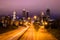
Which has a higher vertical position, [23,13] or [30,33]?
[23,13]

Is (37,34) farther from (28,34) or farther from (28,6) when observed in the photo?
(28,6)

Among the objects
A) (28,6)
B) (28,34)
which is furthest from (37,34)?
(28,6)

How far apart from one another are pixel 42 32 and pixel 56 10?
1.03 m

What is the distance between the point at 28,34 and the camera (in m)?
8.57

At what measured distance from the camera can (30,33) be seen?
27.5ft

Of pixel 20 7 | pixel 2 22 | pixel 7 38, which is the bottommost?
pixel 7 38

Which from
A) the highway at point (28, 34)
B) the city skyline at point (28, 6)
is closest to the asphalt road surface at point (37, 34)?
the highway at point (28, 34)

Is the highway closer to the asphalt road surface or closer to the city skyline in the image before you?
the asphalt road surface

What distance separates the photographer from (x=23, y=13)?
8.38 metres

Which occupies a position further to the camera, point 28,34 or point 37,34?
point 28,34

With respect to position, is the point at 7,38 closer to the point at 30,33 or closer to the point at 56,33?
the point at 30,33

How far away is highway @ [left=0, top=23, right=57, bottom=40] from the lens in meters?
8.10

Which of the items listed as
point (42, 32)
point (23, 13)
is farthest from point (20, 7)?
point (42, 32)

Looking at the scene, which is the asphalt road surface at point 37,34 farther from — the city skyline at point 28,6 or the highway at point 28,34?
the city skyline at point 28,6
